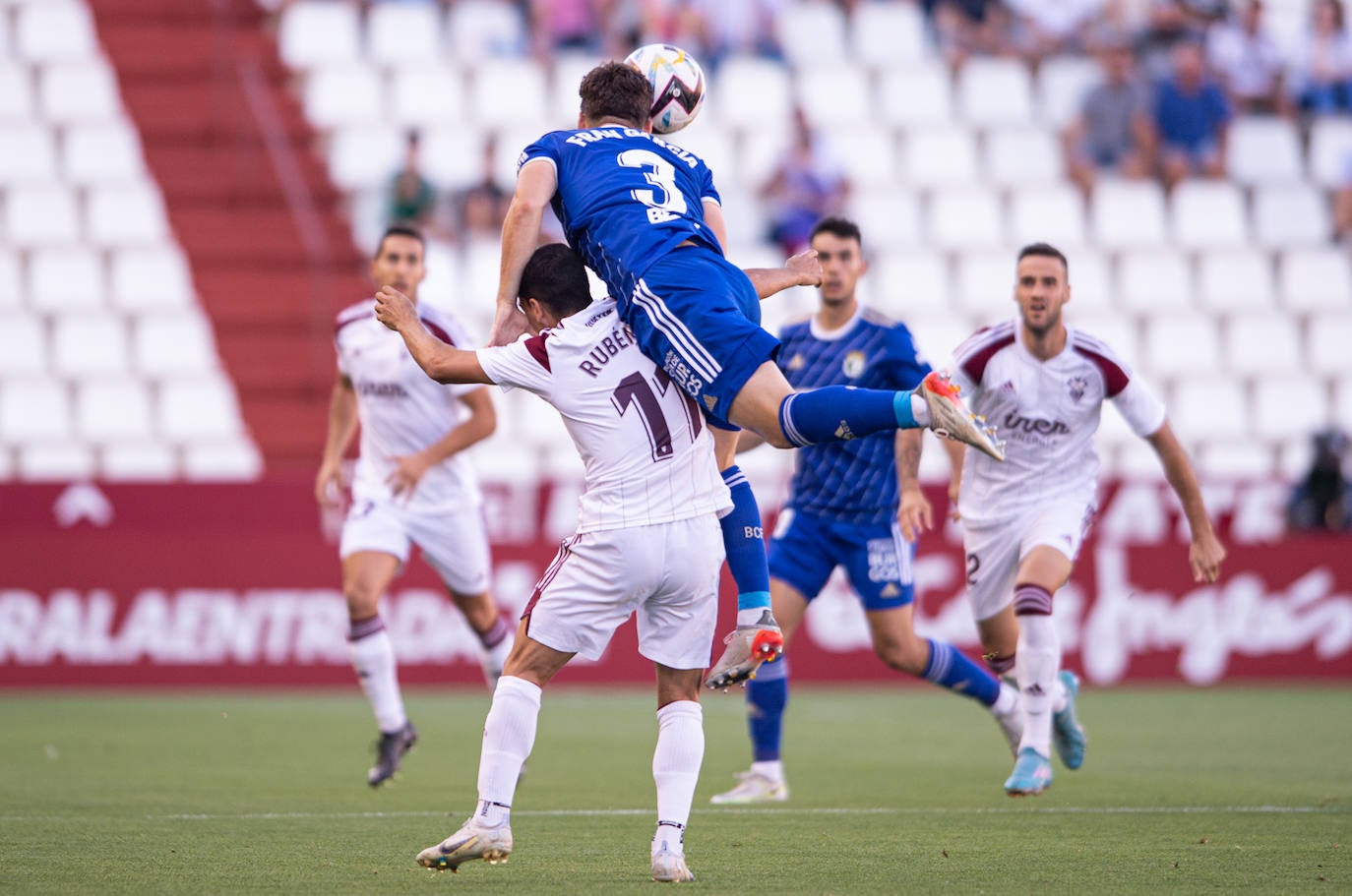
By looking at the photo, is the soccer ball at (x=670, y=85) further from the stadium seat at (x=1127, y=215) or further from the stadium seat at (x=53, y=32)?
the stadium seat at (x=53, y=32)

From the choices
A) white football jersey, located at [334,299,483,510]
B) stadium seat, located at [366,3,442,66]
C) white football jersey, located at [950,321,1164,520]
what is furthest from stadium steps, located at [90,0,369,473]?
white football jersey, located at [950,321,1164,520]

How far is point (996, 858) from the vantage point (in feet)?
21.9

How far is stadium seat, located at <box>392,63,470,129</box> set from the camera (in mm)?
19797

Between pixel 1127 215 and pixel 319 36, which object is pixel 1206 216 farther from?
pixel 319 36

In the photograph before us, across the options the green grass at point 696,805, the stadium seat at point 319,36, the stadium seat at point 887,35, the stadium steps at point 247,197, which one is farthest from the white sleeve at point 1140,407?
the stadium seat at point 319,36

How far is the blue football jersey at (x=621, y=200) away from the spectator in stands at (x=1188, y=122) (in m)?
14.8

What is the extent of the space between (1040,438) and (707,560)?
11.0 ft

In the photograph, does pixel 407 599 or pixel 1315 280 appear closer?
pixel 407 599

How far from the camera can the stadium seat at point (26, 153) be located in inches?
747

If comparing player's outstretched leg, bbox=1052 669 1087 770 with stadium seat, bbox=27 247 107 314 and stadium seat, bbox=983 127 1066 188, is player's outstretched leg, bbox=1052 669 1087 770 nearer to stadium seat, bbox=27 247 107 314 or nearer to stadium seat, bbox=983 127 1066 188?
stadium seat, bbox=27 247 107 314

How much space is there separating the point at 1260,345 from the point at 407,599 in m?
9.37

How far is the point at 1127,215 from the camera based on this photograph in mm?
20094

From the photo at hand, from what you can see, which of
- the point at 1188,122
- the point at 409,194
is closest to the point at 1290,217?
the point at 1188,122

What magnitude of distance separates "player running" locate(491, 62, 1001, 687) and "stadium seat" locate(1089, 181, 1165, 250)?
45.4 ft
